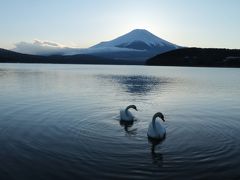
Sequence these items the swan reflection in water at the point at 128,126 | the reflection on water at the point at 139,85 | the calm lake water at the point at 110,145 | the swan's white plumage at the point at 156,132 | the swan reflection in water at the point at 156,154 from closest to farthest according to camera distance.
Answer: the calm lake water at the point at 110,145 < the swan reflection in water at the point at 156,154 < the swan's white plumage at the point at 156,132 < the swan reflection in water at the point at 128,126 < the reflection on water at the point at 139,85

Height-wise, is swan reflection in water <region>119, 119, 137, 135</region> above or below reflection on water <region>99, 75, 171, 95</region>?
above

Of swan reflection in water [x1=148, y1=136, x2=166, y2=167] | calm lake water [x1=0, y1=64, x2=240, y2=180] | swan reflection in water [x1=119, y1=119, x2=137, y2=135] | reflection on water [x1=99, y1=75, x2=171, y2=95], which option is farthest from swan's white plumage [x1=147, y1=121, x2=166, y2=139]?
reflection on water [x1=99, y1=75, x2=171, y2=95]

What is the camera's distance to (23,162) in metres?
15.7

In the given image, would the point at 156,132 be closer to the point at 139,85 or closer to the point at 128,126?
the point at 128,126

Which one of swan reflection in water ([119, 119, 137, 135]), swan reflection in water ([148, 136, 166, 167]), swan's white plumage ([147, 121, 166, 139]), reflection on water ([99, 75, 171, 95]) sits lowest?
reflection on water ([99, 75, 171, 95])

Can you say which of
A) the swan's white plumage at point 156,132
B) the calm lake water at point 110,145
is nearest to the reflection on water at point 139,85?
the calm lake water at point 110,145

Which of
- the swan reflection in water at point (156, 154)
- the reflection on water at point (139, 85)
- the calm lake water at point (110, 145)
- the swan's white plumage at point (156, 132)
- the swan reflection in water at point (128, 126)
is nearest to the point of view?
the calm lake water at point (110, 145)

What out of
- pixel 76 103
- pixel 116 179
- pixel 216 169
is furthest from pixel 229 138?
pixel 76 103

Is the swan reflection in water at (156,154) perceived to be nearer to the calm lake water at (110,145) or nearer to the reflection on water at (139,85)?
the calm lake water at (110,145)

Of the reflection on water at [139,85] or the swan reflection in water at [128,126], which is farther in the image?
the reflection on water at [139,85]

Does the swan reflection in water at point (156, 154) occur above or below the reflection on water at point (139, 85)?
above

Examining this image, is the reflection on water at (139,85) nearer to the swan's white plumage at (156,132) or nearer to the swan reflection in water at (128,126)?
the swan reflection in water at (128,126)

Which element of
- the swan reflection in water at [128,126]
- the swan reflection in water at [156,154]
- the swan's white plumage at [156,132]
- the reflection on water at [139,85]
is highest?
the swan's white plumage at [156,132]

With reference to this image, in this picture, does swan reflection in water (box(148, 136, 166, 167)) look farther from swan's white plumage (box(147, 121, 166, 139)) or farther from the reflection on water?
the reflection on water
